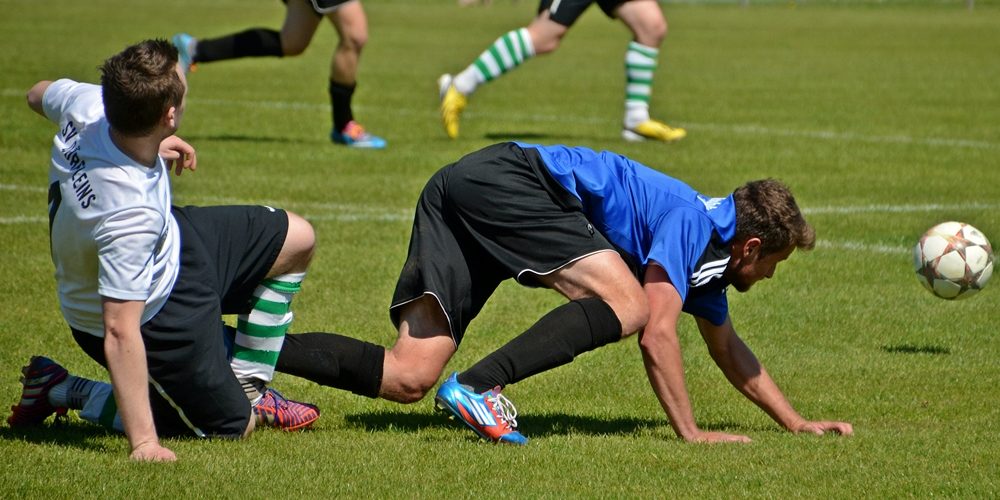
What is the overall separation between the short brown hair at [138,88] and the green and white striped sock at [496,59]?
7.82 m

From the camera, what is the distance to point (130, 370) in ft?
13.8

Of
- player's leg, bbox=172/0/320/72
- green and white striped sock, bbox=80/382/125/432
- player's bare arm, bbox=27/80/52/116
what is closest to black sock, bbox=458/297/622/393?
green and white striped sock, bbox=80/382/125/432

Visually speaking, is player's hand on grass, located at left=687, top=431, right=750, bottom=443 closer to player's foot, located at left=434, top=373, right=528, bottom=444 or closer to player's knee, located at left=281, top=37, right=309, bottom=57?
player's foot, located at left=434, top=373, right=528, bottom=444

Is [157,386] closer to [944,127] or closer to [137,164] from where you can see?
[137,164]

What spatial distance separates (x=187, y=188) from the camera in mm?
9656

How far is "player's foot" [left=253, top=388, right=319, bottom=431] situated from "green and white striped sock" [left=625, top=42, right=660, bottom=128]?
7710 millimetres

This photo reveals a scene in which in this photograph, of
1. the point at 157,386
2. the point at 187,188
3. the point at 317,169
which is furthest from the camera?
the point at 317,169

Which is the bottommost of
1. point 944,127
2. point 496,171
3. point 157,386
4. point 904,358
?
point 944,127

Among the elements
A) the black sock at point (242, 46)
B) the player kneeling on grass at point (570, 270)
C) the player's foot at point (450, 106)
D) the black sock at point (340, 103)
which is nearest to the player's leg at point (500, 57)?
the player's foot at point (450, 106)

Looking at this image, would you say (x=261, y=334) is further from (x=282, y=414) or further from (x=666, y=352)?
(x=666, y=352)

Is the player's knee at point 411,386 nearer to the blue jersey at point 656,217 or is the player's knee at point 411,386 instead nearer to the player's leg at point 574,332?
the player's leg at point 574,332

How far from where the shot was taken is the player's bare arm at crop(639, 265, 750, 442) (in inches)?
185

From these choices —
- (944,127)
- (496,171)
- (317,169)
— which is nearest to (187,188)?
(317,169)

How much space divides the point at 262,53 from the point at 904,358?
7.20m
